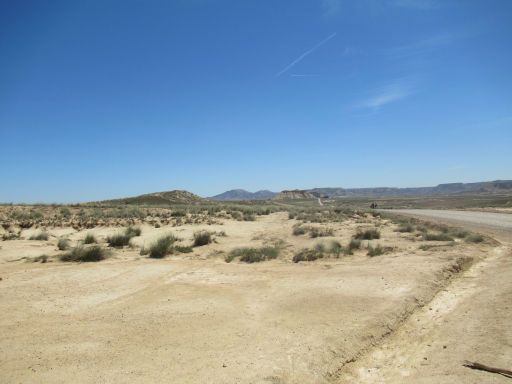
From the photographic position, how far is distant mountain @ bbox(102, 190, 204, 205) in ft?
231

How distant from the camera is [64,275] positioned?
12070 millimetres

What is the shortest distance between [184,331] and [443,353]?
447 cm

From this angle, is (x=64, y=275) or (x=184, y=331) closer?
(x=184, y=331)

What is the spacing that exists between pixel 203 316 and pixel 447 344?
Result: 4.59 m

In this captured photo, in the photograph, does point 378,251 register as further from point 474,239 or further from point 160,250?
point 160,250

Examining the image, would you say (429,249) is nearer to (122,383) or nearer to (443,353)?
(443,353)

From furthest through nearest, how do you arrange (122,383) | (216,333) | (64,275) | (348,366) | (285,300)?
(64,275) < (285,300) < (216,333) < (348,366) < (122,383)

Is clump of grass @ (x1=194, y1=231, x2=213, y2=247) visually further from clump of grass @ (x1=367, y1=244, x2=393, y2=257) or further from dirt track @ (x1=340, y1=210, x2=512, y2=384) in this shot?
dirt track @ (x1=340, y1=210, x2=512, y2=384)

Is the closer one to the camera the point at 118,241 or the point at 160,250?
the point at 160,250

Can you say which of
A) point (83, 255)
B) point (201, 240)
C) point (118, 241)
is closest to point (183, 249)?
point (201, 240)

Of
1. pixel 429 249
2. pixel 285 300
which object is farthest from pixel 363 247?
pixel 285 300

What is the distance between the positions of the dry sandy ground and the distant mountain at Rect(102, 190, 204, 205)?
56.7m

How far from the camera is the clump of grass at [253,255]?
15.3 meters

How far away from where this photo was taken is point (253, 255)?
15.5 metres
